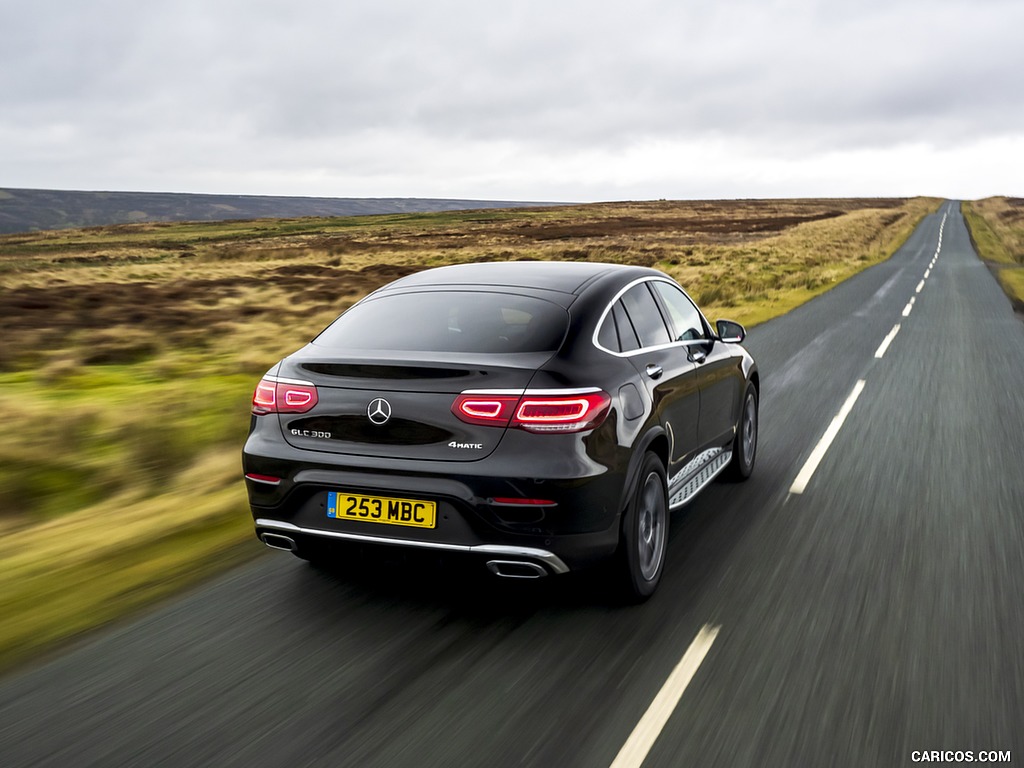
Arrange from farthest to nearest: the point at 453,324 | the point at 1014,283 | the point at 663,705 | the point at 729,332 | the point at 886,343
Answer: the point at 1014,283 < the point at 886,343 < the point at 729,332 < the point at 453,324 < the point at 663,705

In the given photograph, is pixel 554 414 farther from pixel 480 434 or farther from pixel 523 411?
pixel 480 434

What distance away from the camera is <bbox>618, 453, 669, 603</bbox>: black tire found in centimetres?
429

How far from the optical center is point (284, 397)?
14.2ft

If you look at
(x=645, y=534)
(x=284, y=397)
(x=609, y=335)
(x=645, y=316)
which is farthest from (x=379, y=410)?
(x=645, y=316)

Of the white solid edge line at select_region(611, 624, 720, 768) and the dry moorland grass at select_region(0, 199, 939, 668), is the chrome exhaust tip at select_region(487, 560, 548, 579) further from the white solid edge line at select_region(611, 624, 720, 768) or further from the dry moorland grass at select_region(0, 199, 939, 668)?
the dry moorland grass at select_region(0, 199, 939, 668)

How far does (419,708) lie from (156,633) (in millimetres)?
1479

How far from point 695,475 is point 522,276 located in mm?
1630

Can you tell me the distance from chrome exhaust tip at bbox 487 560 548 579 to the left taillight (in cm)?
109

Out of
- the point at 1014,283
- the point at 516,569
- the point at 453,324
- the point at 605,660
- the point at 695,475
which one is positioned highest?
the point at 453,324

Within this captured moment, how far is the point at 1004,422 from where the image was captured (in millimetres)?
8883

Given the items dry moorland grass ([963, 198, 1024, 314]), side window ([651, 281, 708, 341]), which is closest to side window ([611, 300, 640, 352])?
side window ([651, 281, 708, 341])

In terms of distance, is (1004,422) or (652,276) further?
(1004,422)

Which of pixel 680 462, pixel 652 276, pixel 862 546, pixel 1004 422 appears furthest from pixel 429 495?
pixel 1004 422

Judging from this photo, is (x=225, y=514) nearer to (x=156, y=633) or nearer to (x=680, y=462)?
(x=156, y=633)
